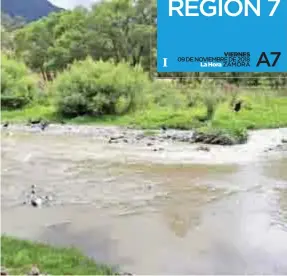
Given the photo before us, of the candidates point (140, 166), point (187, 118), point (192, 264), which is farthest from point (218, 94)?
point (192, 264)

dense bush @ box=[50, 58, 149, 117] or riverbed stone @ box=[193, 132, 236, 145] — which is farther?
dense bush @ box=[50, 58, 149, 117]

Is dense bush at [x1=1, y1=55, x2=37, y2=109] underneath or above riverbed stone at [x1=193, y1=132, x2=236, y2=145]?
above

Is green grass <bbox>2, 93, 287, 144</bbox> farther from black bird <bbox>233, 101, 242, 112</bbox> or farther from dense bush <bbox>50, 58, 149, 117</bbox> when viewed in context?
dense bush <bbox>50, 58, 149, 117</bbox>

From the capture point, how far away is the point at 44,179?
23.9ft

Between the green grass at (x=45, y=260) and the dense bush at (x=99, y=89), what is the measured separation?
914 cm

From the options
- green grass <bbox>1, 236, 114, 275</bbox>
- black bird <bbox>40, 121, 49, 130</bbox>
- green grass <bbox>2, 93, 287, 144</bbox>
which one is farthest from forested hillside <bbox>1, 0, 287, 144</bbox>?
green grass <bbox>1, 236, 114, 275</bbox>

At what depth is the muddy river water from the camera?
173 inches

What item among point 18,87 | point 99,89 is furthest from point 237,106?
point 18,87

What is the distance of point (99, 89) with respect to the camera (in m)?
13.4

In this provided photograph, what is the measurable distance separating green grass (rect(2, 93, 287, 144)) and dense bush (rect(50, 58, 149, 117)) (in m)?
→ 0.35

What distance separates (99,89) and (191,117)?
2394 millimetres

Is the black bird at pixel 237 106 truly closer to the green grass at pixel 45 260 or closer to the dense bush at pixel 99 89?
the dense bush at pixel 99 89

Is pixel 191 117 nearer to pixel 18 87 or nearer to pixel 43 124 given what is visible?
pixel 43 124

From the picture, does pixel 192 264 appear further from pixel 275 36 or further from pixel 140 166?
pixel 140 166
